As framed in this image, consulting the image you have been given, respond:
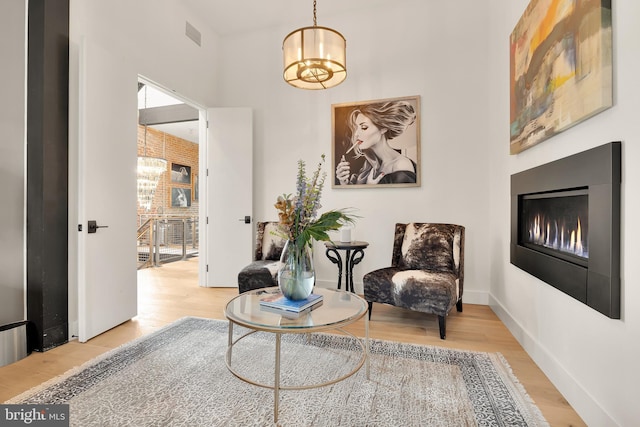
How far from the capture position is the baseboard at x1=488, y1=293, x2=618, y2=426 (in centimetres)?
146

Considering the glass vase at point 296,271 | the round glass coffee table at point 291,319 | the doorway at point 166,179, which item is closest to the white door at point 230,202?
the doorway at point 166,179

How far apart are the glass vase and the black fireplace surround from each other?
1359mm

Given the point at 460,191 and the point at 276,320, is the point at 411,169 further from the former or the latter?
the point at 276,320

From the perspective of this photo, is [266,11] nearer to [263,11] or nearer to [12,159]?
[263,11]

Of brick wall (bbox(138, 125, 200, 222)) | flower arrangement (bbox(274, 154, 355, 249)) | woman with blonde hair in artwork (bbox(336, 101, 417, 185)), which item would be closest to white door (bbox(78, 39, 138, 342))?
flower arrangement (bbox(274, 154, 355, 249))

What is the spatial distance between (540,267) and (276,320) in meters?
1.72

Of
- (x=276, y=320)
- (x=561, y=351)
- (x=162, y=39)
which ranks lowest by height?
A: (x=561, y=351)

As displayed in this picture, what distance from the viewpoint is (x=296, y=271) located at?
5.80ft

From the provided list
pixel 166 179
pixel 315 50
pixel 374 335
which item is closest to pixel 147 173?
pixel 166 179

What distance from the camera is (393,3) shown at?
3771mm

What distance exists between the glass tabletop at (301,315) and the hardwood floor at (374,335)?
35.6 inches

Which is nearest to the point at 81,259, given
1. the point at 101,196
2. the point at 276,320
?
the point at 101,196

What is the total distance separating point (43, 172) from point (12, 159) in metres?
0.22

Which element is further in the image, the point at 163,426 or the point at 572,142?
the point at 572,142
